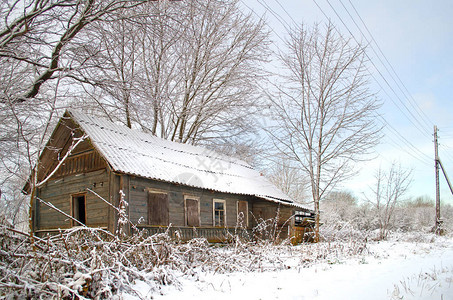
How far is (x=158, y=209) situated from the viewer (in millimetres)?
13477

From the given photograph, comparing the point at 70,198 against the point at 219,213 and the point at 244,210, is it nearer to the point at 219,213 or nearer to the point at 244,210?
the point at 219,213

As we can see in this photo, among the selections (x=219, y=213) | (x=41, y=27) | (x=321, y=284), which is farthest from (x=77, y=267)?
(x=219, y=213)

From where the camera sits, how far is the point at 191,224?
1510cm

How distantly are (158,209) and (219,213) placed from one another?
4541mm

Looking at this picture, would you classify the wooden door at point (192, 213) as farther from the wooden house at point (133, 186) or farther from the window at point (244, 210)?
the window at point (244, 210)

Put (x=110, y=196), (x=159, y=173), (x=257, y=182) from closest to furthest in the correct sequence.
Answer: (x=110, y=196), (x=159, y=173), (x=257, y=182)

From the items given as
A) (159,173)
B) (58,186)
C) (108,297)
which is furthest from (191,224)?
(108,297)

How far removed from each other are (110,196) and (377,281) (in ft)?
30.4

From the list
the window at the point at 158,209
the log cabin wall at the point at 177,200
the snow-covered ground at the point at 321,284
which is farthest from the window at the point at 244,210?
the snow-covered ground at the point at 321,284

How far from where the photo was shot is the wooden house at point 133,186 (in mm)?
12391

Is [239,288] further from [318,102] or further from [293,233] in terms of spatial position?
[318,102]

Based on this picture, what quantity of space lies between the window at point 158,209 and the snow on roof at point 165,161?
88cm

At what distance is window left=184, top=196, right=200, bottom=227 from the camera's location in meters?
15.0

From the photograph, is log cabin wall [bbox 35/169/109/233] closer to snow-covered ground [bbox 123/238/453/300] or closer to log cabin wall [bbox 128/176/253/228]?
log cabin wall [bbox 128/176/253/228]
